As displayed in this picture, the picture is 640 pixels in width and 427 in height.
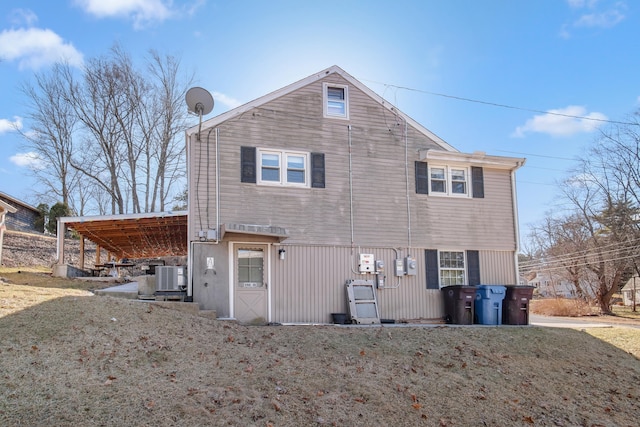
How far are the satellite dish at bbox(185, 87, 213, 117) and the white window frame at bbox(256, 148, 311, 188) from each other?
5.31 feet

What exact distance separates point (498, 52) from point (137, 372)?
1603 centimetres

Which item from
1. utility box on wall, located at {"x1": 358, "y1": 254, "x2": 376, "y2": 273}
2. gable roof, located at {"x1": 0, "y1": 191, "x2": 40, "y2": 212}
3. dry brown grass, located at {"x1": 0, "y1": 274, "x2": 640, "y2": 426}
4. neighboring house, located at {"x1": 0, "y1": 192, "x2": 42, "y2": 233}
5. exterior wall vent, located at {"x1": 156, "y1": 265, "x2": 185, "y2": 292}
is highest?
gable roof, located at {"x1": 0, "y1": 191, "x2": 40, "y2": 212}

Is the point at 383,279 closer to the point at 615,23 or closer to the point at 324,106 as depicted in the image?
the point at 324,106

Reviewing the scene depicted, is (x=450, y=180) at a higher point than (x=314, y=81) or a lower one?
lower

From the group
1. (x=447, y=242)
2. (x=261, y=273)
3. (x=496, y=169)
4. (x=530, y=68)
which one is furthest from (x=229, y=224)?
(x=530, y=68)

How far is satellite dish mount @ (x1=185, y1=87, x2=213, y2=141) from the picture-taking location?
11.7 m

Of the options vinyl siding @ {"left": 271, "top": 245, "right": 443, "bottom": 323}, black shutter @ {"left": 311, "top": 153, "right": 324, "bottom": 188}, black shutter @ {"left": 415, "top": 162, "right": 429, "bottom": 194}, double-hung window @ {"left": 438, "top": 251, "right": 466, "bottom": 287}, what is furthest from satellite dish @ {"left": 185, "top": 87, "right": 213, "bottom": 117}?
double-hung window @ {"left": 438, "top": 251, "right": 466, "bottom": 287}

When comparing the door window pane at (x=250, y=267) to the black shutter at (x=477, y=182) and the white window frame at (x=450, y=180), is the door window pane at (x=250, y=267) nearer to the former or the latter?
the white window frame at (x=450, y=180)

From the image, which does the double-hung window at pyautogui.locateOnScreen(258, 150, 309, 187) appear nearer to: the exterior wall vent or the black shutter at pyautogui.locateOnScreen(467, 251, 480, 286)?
the exterior wall vent

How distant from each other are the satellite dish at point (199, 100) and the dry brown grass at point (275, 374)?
15.8 feet

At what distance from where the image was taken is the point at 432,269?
13.4 metres

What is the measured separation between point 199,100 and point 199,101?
0.9 inches

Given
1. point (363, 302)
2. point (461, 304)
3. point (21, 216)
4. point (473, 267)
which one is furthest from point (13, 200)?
point (461, 304)

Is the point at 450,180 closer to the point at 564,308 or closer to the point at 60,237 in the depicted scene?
the point at 60,237
